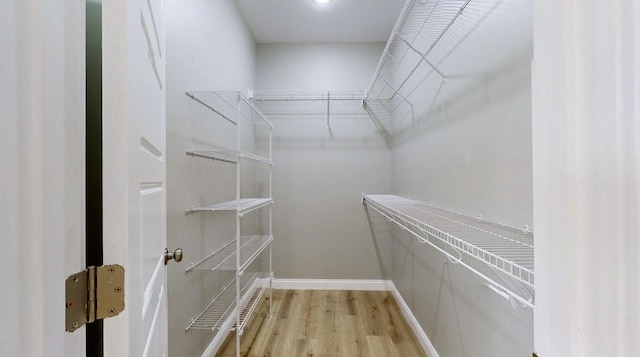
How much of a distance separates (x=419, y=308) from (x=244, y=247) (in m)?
1.38

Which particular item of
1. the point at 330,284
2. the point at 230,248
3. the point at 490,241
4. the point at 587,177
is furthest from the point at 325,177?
the point at 587,177

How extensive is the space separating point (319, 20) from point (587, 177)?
263cm

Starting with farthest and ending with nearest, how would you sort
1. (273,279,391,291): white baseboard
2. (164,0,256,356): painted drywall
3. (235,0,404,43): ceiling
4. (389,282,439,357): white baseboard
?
(273,279,391,291): white baseboard → (235,0,404,43): ceiling → (389,282,439,357): white baseboard → (164,0,256,356): painted drywall

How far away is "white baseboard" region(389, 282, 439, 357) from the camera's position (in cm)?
181

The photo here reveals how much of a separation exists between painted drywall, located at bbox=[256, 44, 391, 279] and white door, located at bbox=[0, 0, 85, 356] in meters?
2.55

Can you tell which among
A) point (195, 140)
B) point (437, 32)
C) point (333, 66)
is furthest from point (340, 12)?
point (195, 140)

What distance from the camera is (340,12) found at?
7.95 ft

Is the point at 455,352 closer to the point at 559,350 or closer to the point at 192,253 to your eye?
the point at 559,350

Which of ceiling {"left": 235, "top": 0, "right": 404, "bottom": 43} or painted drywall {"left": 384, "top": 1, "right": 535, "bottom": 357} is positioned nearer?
painted drywall {"left": 384, "top": 1, "right": 535, "bottom": 357}

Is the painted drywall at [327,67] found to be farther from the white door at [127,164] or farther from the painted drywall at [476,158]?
the white door at [127,164]

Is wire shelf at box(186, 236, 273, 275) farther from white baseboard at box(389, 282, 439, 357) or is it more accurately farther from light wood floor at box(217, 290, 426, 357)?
white baseboard at box(389, 282, 439, 357)

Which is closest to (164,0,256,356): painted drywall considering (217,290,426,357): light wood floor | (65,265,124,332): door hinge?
(217,290,426,357): light wood floor

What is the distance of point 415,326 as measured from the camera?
210 centimetres

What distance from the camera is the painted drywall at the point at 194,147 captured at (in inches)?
56.2
